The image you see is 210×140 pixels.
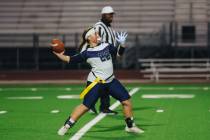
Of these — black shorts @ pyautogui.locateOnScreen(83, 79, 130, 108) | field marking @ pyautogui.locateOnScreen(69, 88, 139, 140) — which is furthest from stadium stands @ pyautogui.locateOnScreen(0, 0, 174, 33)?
black shorts @ pyautogui.locateOnScreen(83, 79, 130, 108)

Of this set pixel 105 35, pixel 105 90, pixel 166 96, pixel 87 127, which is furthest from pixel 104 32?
pixel 166 96

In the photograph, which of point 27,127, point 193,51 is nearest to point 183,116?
point 27,127

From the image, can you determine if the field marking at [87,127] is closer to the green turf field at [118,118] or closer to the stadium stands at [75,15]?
the green turf field at [118,118]

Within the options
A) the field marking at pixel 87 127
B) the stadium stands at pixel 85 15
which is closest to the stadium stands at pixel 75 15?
the stadium stands at pixel 85 15

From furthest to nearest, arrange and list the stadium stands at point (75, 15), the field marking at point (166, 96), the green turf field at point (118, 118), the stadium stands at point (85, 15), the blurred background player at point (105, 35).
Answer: the stadium stands at point (75, 15)
the stadium stands at point (85, 15)
the field marking at point (166, 96)
the blurred background player at point (105, 35)
the green turf field at point (118, 118)

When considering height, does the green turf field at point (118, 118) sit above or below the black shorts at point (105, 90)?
below

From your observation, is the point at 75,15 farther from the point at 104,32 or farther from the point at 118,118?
the point at 118,118

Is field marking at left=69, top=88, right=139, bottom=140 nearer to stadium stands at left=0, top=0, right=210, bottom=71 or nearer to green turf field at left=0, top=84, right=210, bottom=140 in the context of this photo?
green turf field at left=0, top=84, right=210, bottom=140

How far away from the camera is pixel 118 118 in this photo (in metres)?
11.1

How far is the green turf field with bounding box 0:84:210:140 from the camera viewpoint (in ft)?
29.5

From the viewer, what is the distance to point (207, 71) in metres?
24.0

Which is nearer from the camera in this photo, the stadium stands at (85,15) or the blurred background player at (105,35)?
the blurred background player at (105,35)

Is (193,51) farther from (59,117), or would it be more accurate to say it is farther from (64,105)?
(59,117)

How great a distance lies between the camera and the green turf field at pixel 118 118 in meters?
8.98
